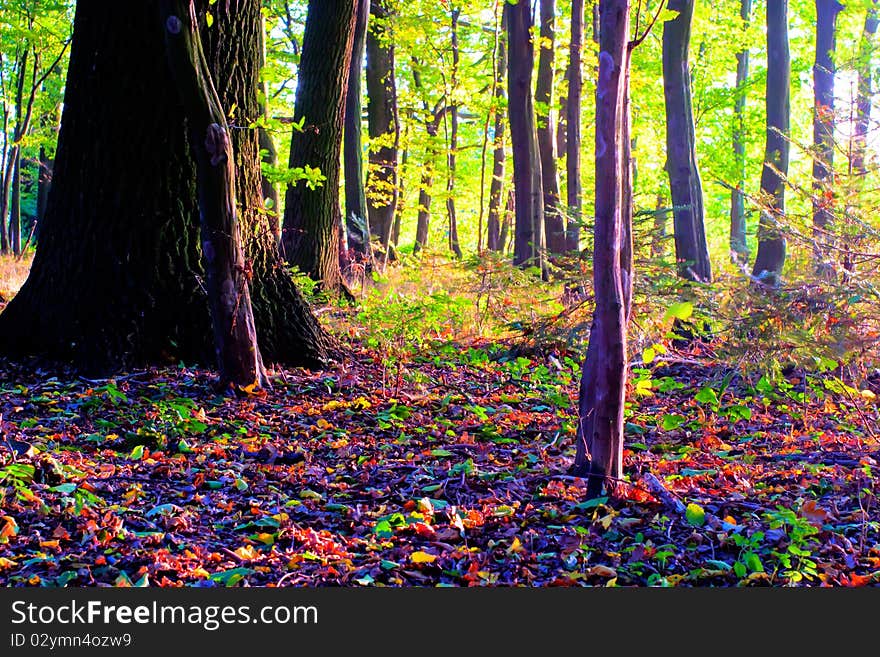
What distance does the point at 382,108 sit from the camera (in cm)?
1733

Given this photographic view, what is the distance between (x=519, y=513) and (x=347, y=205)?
10.3 meters

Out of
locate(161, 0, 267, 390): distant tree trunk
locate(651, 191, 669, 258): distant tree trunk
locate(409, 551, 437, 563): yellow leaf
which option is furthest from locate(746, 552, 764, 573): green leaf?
locate(651, 191, 669, 258): distant tree trunk

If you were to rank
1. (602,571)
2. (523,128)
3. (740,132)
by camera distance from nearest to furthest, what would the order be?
(602,571) < (523,128) < (740,132)

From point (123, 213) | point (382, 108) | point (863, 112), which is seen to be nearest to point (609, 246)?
point (123, 213)

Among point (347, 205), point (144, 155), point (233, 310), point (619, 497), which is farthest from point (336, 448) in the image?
point (347, 205)

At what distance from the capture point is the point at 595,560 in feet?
11.6

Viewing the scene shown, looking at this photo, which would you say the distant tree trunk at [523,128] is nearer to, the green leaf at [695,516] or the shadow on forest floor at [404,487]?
the shadow on forest floor at [404,487]

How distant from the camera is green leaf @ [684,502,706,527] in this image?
12.6ft

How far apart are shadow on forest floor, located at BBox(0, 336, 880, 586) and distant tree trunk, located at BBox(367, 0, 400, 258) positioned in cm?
1075

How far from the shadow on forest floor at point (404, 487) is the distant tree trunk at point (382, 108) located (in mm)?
10755

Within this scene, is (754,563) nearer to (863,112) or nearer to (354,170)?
(863,112)

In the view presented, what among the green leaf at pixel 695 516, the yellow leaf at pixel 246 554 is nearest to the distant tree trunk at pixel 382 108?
the green leaf at pixel 695 516

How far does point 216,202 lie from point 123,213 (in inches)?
38.4

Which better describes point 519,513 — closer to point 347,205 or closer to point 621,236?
point 621,236
